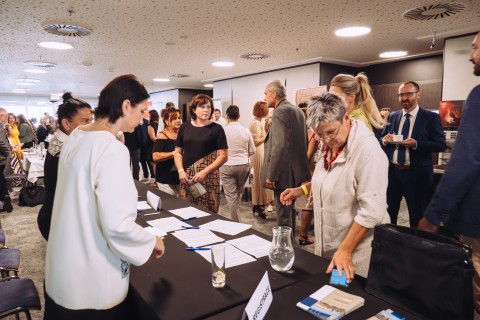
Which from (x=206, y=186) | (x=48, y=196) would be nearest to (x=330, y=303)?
(x=48, y=196)

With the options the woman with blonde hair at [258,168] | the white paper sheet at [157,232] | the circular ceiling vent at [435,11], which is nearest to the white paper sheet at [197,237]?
the white paper sheet at [157,232]

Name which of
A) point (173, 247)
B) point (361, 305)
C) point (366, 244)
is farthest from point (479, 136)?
point (173, 247)

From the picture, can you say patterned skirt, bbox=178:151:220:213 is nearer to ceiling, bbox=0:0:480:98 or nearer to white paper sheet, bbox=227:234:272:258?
white paper sheet, bbox=227:234:272:258

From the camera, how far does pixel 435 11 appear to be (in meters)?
3.49

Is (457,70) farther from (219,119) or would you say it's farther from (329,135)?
(329,135)

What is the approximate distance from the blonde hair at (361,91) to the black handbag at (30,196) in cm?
524

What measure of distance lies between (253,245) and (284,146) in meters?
1.60

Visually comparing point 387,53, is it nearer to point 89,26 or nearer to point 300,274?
point 89,26

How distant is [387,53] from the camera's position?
5797mm

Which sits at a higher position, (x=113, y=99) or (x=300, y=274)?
(x=113, y=99)

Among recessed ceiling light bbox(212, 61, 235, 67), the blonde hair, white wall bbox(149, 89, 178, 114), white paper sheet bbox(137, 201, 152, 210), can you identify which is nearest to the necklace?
the blonde hair

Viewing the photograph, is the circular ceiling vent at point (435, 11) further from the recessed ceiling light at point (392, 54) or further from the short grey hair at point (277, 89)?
the recessed ceiling light at point (392, 54)

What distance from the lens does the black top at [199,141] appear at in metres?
2.89

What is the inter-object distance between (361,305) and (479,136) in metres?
0.82
